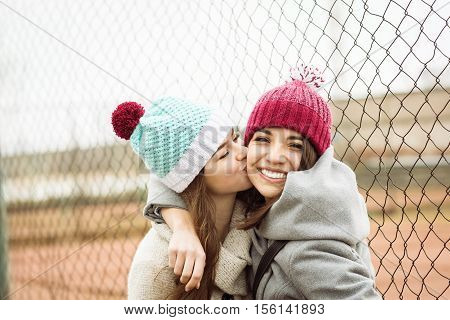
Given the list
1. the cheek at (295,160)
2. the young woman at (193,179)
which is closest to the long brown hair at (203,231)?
the young woman at (193,179)

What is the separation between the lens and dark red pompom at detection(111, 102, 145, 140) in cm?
127

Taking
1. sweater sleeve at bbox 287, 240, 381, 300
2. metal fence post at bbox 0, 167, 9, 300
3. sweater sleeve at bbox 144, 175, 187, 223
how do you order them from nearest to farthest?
1. sweater sleeve at bbox 287, 240, 381, 300
2. sweater sleeve at bbox 144, 175, 187, 223
3. metal fence post at bbox 0, 167, 9, 300

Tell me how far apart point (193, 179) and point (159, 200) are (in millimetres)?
98

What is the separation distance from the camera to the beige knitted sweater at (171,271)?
1192 mm

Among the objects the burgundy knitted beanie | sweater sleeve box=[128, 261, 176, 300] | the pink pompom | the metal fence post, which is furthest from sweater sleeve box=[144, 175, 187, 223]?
the metal fence post

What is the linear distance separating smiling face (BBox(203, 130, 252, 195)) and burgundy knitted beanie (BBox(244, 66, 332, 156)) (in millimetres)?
51

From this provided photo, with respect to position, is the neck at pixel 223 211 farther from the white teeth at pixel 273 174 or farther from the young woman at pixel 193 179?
the white teeth at pixel 273 174

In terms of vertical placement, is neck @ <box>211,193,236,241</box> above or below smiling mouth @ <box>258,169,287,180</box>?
below

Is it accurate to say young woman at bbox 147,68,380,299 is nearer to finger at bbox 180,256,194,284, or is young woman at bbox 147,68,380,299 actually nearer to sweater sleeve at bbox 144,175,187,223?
sweater sleeve at bbox 144,175,187,223

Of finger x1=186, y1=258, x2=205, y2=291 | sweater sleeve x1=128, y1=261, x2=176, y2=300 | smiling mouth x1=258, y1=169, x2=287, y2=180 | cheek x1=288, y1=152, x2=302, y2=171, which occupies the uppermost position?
cheek x1=288, y1=152, x2=302, y2=171

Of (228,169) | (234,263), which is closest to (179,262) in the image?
(234,263)

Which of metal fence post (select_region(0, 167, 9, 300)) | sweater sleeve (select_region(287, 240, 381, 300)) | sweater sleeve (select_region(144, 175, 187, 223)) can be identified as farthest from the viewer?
metal fence post (select_region(0, 167, 9, 300))

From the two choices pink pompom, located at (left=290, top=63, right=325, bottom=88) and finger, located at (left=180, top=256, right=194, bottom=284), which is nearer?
finger, located at (left=180, top=256, right=194, bottom=284)
